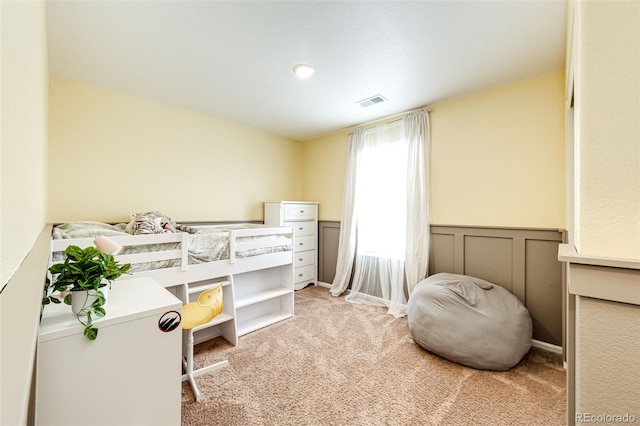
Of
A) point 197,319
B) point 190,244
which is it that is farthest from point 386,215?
point 197,319

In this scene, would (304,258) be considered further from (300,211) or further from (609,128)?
(609,128)

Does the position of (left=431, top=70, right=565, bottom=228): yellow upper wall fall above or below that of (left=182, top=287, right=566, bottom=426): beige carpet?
above

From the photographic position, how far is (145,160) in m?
2.75

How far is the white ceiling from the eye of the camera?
1.50 metres

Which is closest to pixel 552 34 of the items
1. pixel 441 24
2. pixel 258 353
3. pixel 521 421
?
pixel 441 24

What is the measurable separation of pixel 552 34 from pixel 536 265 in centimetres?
174

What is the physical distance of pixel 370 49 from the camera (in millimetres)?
1848

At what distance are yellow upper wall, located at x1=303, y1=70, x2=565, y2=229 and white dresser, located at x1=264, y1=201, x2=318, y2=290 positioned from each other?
176 cm

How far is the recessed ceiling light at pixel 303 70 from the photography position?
207 cm

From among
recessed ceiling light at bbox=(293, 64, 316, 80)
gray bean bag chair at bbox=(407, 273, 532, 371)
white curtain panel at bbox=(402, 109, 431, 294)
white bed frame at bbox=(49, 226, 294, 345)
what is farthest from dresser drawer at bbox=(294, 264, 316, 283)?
recessed ceiling light at bbox=(293, 64, 316, 80)

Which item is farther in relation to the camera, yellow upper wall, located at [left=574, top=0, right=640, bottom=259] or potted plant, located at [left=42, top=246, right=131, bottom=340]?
potted plant, located at [left=42, top=246, right=131, bottom=340]

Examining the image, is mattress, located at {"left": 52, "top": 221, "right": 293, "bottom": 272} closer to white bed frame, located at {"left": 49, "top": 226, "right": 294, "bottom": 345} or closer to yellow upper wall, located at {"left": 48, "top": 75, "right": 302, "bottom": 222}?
white bed frame, located at {"left": 49, "top": 226, "right": 294, "bottom": 345}

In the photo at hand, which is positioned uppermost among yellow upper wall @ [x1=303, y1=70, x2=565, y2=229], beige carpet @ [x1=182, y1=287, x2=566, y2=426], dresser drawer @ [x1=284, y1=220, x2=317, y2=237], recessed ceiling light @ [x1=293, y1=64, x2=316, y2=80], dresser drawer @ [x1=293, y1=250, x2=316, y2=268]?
recessed ceiling light @ [x1=293, y1=64, x2=316, y2=80]

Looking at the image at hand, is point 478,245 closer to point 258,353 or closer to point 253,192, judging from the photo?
point 258,353
